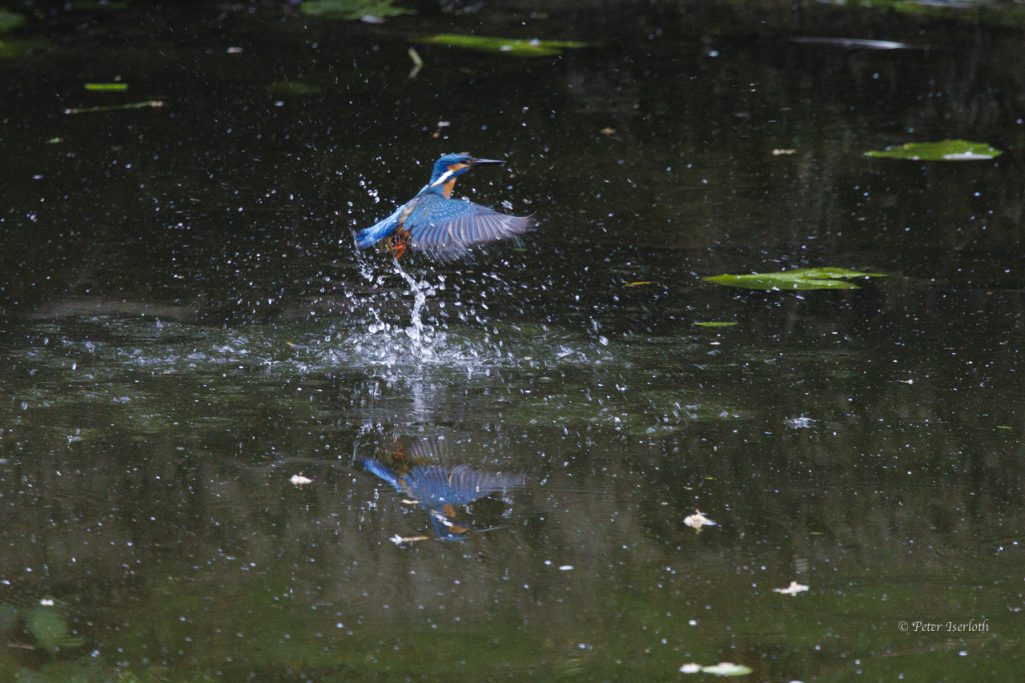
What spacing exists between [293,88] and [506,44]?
193cm

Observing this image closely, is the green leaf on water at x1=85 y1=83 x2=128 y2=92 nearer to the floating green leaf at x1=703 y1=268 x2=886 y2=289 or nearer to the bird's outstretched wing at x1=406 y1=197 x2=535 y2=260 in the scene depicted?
the bird's outstretched wing at x1=406 y1=197 x2=535 y2=260

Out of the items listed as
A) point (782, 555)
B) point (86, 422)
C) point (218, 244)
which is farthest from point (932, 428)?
point (218, 244)

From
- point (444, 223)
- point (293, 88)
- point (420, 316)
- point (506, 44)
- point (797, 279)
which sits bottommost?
point (420, 316)

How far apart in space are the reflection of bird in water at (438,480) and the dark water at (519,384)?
2 cm

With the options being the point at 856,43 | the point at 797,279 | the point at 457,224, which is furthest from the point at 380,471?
the point at 856,43

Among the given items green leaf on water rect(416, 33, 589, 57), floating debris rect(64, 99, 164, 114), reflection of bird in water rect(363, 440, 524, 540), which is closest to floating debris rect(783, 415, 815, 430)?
reflection of bird in water rect(363, 440, 524, 540)

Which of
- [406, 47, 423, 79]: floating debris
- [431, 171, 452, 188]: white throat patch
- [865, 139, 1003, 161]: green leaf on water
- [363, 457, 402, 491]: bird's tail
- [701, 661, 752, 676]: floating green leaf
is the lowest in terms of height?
[363, 457, 402, 491]: bird's tail

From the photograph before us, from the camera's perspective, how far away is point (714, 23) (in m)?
11.1

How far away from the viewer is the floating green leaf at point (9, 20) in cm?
1098

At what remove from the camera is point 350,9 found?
11.8 metres

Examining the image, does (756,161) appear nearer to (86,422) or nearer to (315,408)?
(315,408)

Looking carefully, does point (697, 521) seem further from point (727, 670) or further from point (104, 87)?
point (104, 87)

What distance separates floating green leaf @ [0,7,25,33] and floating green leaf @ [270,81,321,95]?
308cm

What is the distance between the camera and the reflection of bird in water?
3904mm
